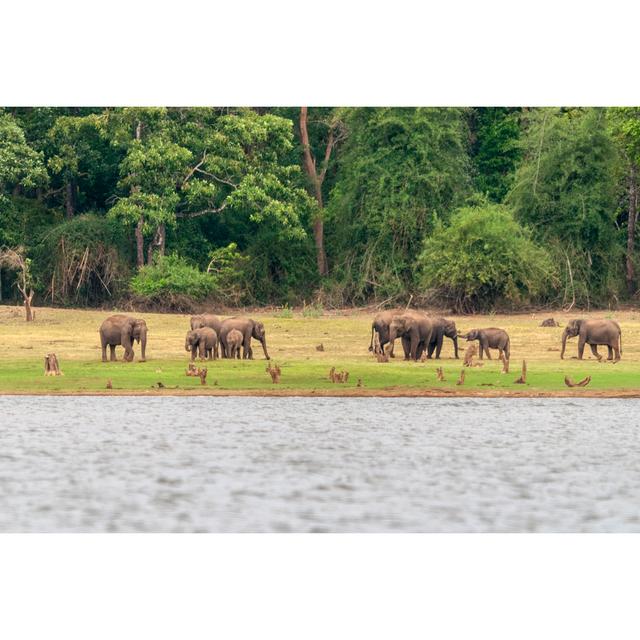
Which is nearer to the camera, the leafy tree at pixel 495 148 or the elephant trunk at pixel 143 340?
the elephant trunk at pixel 143 340

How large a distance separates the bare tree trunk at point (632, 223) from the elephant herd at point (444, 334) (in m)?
0.76

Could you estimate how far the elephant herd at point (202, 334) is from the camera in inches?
744

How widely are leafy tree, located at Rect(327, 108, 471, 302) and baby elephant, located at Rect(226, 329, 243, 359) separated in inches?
55.7

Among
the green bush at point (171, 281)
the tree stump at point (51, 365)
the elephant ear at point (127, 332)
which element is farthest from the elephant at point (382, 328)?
the tree stump at point (51, 365)

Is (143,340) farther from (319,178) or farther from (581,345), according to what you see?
(581,345)

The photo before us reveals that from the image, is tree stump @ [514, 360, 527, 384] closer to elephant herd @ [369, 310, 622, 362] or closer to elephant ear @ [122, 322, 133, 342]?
elephant herd @ [369, 310, 622, 362]

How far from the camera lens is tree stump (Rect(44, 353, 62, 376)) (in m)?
19.3

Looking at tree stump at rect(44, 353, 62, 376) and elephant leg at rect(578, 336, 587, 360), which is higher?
elephant leg at rect(578, 336, 587, 360)

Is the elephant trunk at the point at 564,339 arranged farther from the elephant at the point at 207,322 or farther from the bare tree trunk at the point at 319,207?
the elephant at the point at 207,322

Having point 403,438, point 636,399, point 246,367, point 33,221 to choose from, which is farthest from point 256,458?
point 636,399

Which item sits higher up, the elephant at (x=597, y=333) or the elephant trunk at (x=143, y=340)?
the elephant at (x=597, y=333)

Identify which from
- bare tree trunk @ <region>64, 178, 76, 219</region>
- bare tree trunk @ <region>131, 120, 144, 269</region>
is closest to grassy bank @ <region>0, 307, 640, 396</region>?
bare tree trunk @ <region>131, 120, 144, 269</region>

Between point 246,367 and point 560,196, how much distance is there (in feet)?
15.6

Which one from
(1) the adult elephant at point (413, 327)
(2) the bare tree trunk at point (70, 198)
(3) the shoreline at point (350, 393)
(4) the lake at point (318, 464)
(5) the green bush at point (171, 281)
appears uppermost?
(2) the bare tree trunk at point (70, 198)
